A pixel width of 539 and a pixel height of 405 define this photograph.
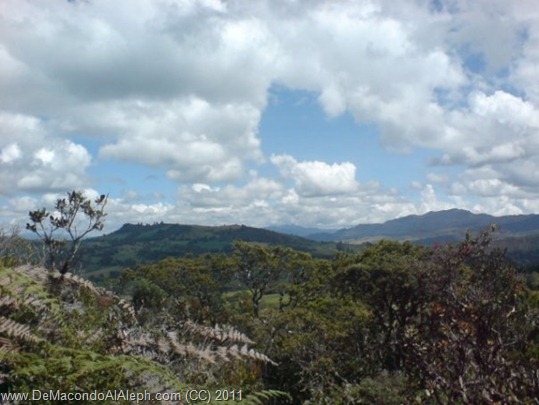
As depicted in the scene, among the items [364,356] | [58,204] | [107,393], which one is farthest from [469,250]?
[107,393]

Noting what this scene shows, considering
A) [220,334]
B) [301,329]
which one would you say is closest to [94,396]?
[220,334]

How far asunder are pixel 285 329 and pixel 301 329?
80 cm

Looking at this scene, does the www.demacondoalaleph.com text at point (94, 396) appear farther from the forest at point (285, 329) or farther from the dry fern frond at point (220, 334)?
the dry fern frond at point (220, 334)

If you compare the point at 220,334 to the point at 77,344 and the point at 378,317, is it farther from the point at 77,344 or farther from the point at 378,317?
the point at 378,317

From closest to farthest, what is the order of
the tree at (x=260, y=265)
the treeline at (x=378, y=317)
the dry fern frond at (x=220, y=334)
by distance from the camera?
1. the dry fern frond at (x=220, y=334)
2. the treeline at (x=378, y=317)
3. the tree at (x=260, y=265)

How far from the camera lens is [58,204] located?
11.6 meters

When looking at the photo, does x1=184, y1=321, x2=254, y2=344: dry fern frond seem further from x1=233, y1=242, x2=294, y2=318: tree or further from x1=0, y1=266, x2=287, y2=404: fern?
x1=233, y1=242, x2=294, y2=318: tree

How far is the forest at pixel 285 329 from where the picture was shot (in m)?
2.67

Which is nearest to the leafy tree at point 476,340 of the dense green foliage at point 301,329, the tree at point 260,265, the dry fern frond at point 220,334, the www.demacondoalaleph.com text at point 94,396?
the dense green foliage at point 301,329

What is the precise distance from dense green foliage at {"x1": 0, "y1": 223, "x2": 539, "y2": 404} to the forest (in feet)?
0.08

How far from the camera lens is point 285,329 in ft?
76.6

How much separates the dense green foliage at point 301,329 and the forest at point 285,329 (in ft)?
0.08

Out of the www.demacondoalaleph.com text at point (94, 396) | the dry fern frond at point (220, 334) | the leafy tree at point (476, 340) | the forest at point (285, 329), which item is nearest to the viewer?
the www.demacondoalaleph.com text at point (94, 396)

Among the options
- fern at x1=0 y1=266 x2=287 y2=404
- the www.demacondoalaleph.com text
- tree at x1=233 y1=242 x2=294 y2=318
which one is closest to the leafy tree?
fern at x1=0 y1=266 x2=287 y2=404
